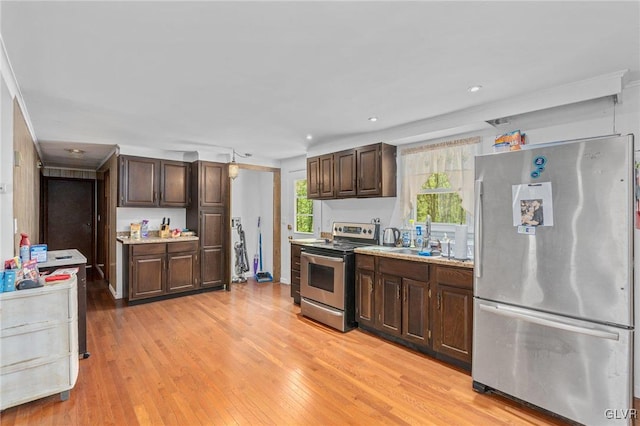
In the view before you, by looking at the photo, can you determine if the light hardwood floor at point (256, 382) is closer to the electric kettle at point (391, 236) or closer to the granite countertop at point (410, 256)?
the granite countertop at point (410, 256)

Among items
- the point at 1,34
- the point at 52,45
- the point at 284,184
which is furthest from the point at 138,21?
the point at 284,184

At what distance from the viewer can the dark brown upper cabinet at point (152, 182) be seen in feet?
15.9

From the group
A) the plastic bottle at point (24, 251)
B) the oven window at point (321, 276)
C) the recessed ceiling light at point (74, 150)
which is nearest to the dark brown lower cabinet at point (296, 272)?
the oven window at point (321, 276)

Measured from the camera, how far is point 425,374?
273 cm

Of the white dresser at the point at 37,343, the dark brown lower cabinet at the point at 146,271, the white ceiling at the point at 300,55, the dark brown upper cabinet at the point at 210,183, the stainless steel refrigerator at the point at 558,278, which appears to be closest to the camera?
the white ceiling at the point at 300,55

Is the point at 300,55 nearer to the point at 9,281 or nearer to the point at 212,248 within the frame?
the point at 9,281

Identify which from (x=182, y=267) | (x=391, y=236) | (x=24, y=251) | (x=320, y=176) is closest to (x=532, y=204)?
(x=391, y=236)

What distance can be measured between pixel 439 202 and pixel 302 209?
108 inches

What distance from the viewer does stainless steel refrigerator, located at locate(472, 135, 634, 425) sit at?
1.91 meters

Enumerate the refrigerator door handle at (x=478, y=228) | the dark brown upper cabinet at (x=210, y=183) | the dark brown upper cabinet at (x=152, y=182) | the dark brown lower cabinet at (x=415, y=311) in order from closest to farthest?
the refrigerator door handle at (x=478, y=228) < the dark brown lower cabinet at (x=415, y=311) < the dark brown upper cabinet at (x=152, y=182) < the dark brown upper cabinet at (x=210, y=183)

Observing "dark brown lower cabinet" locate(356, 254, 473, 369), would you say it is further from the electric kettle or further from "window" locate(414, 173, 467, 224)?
"window" locate(414, 173, 467, 224)

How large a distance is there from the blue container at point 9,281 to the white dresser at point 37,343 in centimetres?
4

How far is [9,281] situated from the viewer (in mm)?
2178

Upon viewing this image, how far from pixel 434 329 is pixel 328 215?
2466 mm
